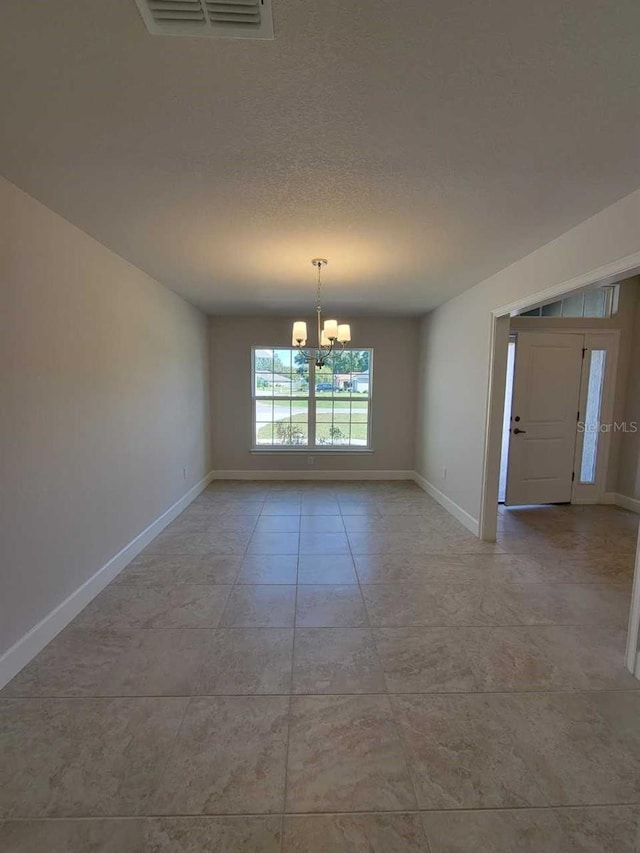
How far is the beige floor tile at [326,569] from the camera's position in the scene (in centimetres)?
283

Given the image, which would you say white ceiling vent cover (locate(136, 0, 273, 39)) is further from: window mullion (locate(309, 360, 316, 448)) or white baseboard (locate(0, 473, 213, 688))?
window mullion (locate(309, 360, 316, 448))

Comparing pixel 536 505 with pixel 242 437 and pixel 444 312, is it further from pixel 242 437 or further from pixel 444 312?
pixel 242 437

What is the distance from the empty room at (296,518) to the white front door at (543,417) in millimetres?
619

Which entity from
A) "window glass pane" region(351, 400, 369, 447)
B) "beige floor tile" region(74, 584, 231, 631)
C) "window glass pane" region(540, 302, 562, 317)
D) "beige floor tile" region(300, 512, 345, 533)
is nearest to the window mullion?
"window glass pane" region(351, 400, 369, 447)

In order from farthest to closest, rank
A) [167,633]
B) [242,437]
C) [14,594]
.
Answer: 1. [242,437]
2. [167,633]
3. [14,594]

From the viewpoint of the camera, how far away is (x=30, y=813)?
4.24 ft

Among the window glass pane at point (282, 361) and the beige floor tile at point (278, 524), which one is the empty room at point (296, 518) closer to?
the beige floor tile at point (278, 524)

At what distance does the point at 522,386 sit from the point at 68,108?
4.46 metres

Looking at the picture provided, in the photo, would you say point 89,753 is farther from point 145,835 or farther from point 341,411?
point 341,411

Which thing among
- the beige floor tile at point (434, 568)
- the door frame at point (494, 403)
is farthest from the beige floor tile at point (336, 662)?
the door frame at point (494, 403)

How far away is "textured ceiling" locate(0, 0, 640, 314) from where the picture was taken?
1.05 metres

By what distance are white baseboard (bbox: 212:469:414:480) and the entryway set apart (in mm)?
1661

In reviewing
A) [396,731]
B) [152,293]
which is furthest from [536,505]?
[152,293]

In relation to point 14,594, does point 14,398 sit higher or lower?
higher
